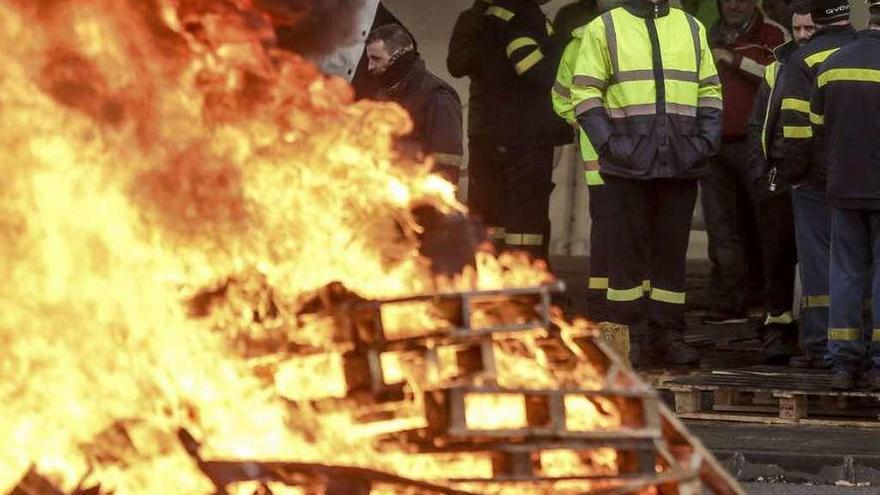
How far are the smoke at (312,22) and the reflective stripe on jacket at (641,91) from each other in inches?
126

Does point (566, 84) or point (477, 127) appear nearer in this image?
point (566, 84)

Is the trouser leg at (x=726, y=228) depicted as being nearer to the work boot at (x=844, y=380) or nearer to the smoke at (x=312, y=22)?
the work boot at (x=844, y=380)

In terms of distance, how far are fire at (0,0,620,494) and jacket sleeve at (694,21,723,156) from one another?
425 centimetres

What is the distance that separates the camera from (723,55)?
1163 cm

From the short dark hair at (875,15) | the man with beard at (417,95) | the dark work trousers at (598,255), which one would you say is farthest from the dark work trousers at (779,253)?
the man with beard at (417,95)

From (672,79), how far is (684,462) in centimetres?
482

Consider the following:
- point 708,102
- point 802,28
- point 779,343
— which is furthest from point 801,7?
point 779,343

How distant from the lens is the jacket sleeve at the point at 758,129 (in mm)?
10555

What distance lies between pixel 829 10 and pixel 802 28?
61 centimetres

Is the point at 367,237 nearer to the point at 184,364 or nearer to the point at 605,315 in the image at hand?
the point at 184,364

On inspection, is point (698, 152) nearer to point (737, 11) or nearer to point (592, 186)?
point (592, 186)

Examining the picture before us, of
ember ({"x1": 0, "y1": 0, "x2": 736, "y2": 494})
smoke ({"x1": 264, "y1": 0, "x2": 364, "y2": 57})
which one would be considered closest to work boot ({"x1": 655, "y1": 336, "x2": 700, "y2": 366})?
smoke ({"x1": 264, "y1": 0, "x2": 364, "y2": 57})

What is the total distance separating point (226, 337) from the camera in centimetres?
525

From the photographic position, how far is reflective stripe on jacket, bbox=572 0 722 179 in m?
9.74
